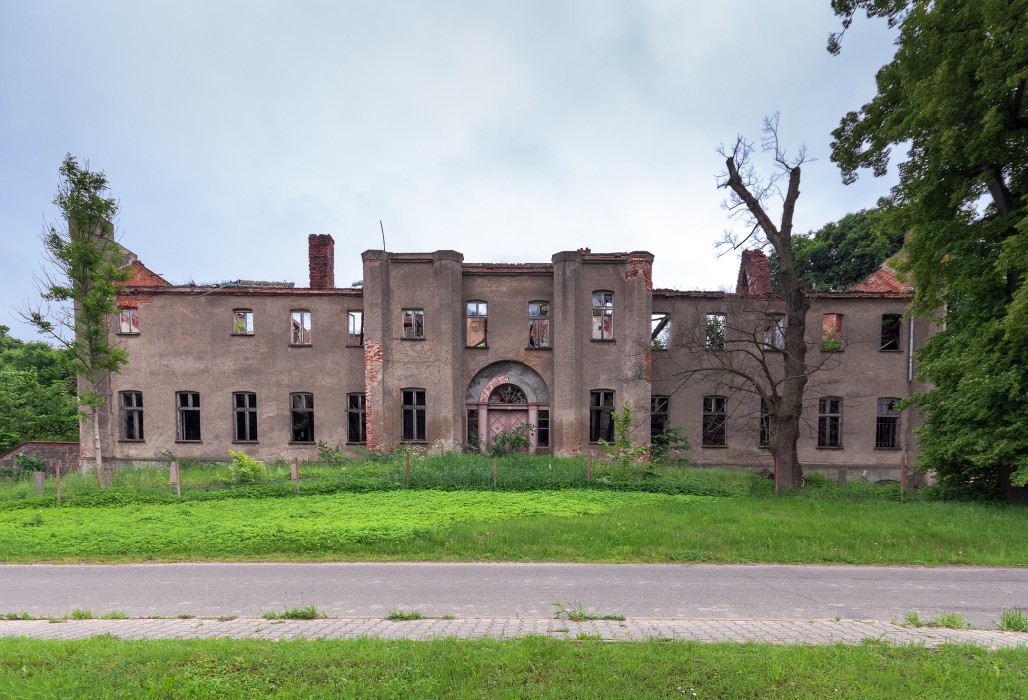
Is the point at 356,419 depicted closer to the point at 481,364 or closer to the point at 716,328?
the point at 481,364

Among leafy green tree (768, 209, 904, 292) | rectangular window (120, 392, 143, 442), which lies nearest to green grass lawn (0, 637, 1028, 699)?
rectangular window (120, 392, 143, 442)

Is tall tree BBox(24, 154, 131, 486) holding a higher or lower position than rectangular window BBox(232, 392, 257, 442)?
higher

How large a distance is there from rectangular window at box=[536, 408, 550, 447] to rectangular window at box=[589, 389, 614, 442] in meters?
1.80

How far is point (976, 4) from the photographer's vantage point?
11609mm

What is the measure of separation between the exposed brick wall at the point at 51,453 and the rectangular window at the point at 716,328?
26.5m

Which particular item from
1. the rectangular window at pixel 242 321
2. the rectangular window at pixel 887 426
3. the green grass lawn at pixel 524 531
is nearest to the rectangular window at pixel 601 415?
the green grass lawn at pixel 524 531

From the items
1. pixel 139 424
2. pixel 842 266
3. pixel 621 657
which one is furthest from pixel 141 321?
pixel 842 266

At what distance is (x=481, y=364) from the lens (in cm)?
2014

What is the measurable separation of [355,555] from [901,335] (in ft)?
75.2

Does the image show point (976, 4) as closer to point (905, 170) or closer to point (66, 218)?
point (905, 170)

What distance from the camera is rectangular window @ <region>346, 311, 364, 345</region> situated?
20297 millimetres

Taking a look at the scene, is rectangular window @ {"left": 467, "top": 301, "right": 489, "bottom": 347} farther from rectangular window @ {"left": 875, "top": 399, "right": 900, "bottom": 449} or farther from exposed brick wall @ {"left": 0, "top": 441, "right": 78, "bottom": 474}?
rectangular window @ {"left": 875, "top": 399, "right": 900, "bottom": 449}

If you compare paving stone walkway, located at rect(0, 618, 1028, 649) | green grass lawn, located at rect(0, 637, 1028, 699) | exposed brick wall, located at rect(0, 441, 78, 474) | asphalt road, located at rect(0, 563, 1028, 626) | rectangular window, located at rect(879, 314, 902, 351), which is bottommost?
exposed brick wall, located at rect(0, 441, 78, 474)

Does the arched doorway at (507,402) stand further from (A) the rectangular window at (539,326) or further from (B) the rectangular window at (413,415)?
(B) the rectangular window at (413,415)
